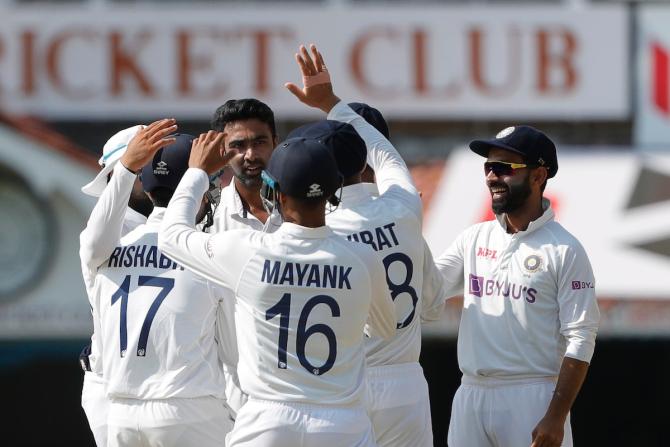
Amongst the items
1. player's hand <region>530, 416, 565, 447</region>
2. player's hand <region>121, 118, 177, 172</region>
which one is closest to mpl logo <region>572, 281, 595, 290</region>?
player's hand <region>530, 416, 565, 447</region>

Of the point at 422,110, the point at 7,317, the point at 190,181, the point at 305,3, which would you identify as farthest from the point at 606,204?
the point at 190,181

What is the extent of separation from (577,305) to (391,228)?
80 cm

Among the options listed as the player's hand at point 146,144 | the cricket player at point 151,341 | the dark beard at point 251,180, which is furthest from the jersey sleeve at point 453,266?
the player's hand at point 146,144

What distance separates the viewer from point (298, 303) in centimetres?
449

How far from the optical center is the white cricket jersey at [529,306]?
5266 millimetres

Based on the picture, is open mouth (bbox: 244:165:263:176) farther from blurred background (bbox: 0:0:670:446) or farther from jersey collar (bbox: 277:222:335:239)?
blurred background (bbox: 0:0:670:446)

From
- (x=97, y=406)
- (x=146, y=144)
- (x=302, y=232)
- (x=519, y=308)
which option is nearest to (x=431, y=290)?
(x=519, y=308)

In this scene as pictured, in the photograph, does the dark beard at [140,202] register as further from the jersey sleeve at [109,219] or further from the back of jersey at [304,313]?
the back of jersey at [304,313]

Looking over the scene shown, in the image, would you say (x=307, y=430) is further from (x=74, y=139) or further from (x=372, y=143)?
(x=74, y=139)

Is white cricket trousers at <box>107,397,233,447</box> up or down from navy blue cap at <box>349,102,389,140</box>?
down

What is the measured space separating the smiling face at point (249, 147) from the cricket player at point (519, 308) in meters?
0.90

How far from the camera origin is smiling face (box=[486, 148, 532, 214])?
5.47 meters

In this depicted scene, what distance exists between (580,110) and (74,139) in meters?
4.18

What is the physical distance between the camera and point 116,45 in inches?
443
